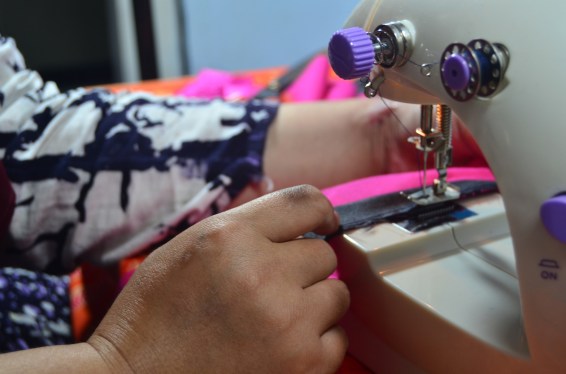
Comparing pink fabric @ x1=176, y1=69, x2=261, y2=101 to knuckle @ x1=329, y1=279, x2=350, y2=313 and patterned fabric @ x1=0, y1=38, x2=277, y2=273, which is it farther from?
knuckle @ x1=329, y1=279, x2=350, y2=313

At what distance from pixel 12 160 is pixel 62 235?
0.09 meters

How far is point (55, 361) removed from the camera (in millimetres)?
383

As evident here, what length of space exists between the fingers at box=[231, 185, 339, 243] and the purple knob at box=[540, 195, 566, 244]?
0.55 feet

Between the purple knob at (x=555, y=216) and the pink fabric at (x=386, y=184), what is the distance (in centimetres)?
23

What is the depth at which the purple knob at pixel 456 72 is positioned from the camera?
34cm

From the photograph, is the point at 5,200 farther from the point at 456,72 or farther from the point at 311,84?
the point at 311,84

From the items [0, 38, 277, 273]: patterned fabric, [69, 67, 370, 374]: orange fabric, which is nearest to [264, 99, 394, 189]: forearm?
[0, 38, 277, 273]: patterned fabric

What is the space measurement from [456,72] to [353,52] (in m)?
0.07

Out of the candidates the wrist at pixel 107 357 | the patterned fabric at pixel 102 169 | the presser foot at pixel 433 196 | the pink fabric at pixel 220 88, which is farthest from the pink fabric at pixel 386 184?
the pink fabric at pixel 220 88

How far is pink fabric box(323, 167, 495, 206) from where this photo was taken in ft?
1.87

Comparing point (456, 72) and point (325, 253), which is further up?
point (456, 72)

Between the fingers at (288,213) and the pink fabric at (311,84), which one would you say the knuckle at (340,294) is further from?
the pink fabric at (311,84)

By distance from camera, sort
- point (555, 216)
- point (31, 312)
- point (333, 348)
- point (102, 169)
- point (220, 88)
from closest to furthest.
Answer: point (555, 216), point (333, 348), point (31, 312), point (102, 169), point (220, 88)

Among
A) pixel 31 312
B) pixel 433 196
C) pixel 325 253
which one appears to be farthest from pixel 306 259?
pixel 31 312
